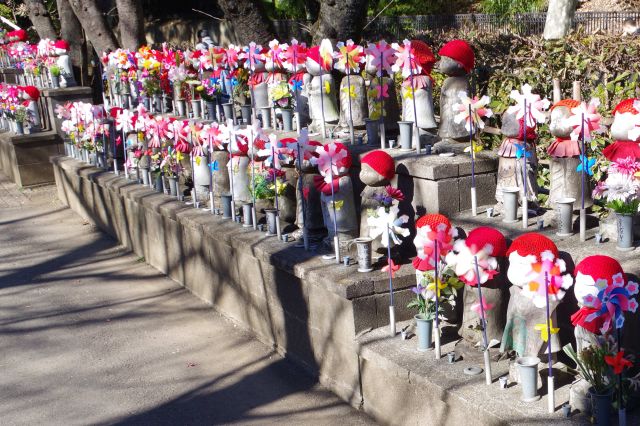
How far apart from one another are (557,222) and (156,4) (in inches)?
818

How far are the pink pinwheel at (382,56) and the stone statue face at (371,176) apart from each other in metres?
1.17

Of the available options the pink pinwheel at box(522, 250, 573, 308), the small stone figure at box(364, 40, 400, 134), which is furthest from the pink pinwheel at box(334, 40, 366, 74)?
the pink pinwheel at box(522, 250, 573, 308)

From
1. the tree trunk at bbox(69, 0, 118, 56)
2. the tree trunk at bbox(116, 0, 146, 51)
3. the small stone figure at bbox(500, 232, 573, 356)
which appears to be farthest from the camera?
the tree trunk at bbox(69, 0, 118, 56)

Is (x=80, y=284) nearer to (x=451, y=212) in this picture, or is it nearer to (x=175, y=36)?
(x=451, y=212)

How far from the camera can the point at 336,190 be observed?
18.1 feet

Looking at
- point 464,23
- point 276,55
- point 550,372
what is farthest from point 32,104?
point 550,372

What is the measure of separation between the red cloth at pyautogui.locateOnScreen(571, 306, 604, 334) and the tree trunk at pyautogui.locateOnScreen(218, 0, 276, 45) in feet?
22.5

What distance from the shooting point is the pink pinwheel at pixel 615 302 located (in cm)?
355

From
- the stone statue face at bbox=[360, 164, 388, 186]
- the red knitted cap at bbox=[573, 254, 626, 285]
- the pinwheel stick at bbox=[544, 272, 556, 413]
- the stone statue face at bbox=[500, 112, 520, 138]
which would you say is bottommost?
the pinwheel stick at bbox=[544, 272, 556, 413]

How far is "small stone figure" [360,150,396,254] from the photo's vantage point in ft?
17.1

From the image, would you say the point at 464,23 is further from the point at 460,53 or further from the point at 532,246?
the point at 532,246

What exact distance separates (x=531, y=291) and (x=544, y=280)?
79mm

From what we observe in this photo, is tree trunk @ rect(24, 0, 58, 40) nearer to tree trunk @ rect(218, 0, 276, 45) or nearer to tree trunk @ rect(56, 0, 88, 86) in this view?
tree trunk @ rect(56, 0, 88, 86)

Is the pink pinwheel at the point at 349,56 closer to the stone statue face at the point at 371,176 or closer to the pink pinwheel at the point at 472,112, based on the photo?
the pink pinwheel at the point at 472,112
